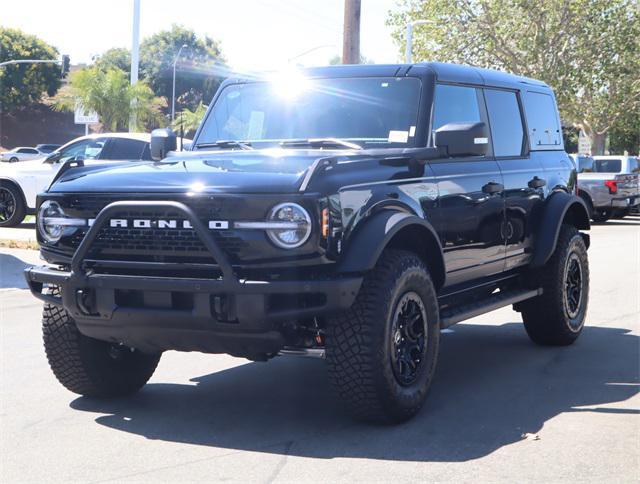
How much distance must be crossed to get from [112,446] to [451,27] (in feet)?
147

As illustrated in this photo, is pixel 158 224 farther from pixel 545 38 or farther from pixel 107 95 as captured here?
pixel 545 38

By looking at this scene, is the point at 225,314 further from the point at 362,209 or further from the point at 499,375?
the point at 499,375

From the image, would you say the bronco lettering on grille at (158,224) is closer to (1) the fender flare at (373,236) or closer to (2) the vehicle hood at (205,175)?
(2) the vehicle hood at (205,175)

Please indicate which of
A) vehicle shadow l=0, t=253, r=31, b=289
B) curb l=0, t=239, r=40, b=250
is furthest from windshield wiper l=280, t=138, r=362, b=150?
curb l=0, t=239, r=40, b=250

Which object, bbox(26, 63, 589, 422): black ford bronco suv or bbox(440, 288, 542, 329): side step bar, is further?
bbox(440, 288, 542, 329): side step bar

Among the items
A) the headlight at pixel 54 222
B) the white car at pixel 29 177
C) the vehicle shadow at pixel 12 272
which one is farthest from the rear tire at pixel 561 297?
the white car at pixel 29 177

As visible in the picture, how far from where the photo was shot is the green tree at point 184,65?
93.1 m

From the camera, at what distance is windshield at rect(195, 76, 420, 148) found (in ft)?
21.8

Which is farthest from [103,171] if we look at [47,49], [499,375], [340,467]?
[47,49]

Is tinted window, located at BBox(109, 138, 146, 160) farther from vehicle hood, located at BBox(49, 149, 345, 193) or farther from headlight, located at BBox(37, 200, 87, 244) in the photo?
headlight, located at BBox(37, 200, 87, 244)

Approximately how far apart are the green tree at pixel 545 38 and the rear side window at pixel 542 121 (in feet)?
129

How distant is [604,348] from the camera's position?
8.27 metres

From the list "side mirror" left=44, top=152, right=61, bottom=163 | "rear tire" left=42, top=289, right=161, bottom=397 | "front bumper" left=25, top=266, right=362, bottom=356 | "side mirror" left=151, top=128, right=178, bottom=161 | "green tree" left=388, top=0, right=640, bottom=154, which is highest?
"green tree" left=388, top=0, right=640, bottom=154

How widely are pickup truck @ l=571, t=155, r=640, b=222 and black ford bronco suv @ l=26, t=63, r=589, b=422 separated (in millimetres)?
19361
